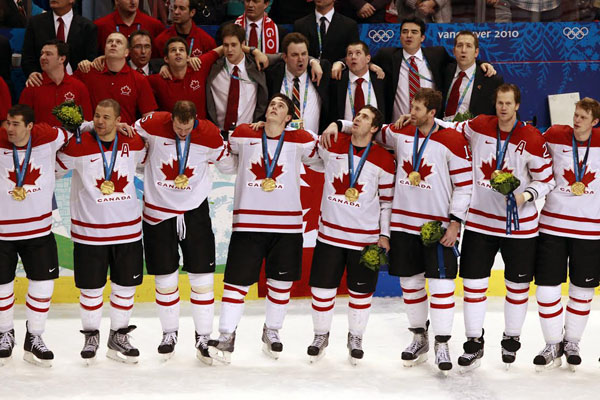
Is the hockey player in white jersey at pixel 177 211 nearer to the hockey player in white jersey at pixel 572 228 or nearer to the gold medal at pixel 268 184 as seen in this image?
the gold medal at pixel 268 184

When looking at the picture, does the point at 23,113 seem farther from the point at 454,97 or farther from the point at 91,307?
the point at 454,97

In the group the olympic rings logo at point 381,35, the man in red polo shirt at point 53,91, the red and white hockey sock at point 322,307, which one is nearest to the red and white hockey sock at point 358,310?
the red and white hockey sock at point 322,307

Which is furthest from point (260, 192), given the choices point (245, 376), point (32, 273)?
point (32, 273)

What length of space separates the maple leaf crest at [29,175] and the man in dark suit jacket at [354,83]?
2351mm

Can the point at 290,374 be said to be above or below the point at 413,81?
below

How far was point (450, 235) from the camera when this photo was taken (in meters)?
5.62

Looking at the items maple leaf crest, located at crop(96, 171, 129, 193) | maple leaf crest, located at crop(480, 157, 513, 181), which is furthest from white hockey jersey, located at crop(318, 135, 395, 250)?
maple leaf crest, located at crop(96, 171, 129, 193)

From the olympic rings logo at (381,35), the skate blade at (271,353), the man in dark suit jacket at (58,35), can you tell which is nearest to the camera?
the skate blade at (271,353)

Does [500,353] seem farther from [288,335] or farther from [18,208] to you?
[18,208]

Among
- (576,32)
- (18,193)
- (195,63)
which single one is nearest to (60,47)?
(195,63)

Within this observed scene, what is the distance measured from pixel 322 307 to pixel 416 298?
1.93 ft

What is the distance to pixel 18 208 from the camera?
5.61m

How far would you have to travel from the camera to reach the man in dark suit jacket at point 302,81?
683 centimetres

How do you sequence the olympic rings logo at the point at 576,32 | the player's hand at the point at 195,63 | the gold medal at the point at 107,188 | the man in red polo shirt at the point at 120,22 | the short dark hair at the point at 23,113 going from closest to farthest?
the short dark hair at the point at 23,113 < the gold medal at the point at 107,188 < the player's hand at the point at 195,63 < the man in red polo shirt at the point at 120,22 < the olympic rings logo at the point at 576,32
